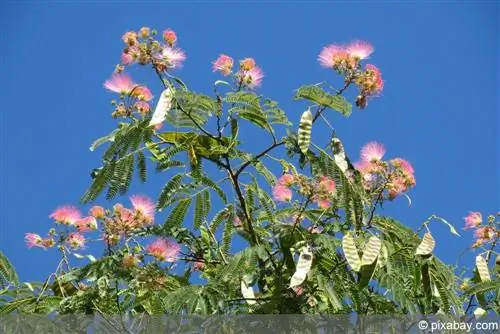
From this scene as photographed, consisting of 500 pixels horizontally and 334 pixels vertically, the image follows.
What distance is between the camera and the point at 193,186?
3465mm

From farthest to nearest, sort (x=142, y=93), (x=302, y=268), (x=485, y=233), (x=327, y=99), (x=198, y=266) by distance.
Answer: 1. (x=485, y=233)
2. (x=198, y=266)
3. (x=142, y=93)
4. (x=327, y=99)
5. (x=302, y=268)

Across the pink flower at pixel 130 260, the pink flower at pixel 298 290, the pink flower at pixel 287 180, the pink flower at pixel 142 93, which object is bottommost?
the pink flower at pixel 298 290

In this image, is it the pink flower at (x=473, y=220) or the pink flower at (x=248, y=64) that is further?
the pink flower at (x=473, y=220)

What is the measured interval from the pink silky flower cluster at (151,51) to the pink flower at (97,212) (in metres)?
0.61

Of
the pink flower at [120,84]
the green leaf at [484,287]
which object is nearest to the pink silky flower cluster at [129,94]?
the pink flower at [120,84]

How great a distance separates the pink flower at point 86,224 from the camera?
3.51 meters

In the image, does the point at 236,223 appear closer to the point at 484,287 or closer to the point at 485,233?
the point at 484,287

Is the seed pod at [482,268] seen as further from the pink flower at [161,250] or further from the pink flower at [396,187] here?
the pink flower at [161,250]

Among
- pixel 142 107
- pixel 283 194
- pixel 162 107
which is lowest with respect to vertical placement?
pixel 283 194

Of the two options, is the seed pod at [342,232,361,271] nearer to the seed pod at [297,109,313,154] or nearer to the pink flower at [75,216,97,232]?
the seed pod at [297,109,313,154]

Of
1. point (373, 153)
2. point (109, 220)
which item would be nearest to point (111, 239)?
point (109, 220)

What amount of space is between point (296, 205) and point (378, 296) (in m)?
0.49

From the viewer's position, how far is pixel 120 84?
3.45m

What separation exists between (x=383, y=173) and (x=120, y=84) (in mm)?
1107
